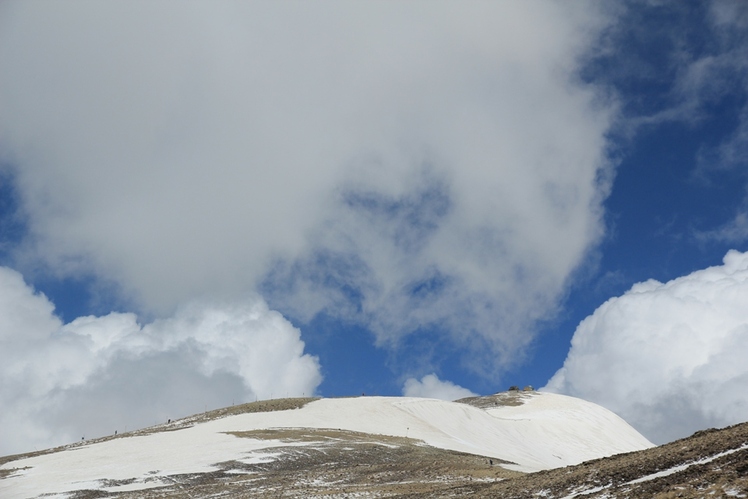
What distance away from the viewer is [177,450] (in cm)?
5334

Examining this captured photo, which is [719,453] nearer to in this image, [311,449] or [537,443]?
[311,449]

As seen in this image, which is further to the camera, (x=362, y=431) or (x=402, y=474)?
(x=362, y=431)

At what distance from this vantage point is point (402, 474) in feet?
129

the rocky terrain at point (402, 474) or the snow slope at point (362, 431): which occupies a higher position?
the snow slope at point (362, 431)

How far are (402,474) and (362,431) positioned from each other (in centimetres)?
2701

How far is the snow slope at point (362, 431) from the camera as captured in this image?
46.0 m

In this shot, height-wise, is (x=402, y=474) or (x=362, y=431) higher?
(x=362, y=431)

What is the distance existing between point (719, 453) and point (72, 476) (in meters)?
43.0

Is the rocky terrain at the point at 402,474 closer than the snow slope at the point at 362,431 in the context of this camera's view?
Yes

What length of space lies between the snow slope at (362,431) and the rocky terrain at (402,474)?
1.03 metres

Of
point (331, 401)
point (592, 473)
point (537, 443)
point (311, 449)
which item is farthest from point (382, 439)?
point (592, 473)

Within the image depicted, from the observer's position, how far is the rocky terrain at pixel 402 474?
2127 cm

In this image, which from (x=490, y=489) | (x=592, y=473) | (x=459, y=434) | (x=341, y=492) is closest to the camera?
(x=592, y=473)

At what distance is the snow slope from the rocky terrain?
3.39 ft
